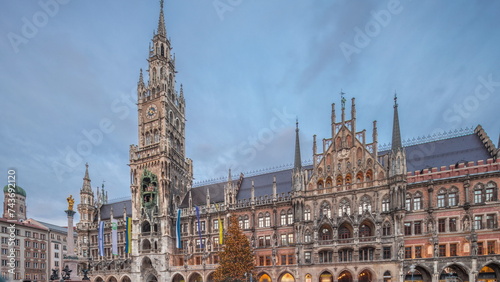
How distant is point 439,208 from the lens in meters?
51.7

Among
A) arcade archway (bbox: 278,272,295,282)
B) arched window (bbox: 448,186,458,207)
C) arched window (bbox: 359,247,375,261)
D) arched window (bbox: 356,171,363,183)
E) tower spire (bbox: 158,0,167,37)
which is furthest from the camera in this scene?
tower spire (bbox: 158,0,167,37)

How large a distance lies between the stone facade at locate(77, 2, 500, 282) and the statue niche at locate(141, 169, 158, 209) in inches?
8.7

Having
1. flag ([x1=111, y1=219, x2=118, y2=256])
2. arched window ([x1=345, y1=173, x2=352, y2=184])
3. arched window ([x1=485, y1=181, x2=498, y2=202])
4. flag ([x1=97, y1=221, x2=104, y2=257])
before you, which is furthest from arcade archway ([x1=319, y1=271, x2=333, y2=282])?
flag ([x1=97, y1=221, x2=104, y2=257])

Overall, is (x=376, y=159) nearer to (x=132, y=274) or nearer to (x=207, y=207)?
(x=207, y=207)

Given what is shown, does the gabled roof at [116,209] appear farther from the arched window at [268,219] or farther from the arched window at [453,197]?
the arched window at [453,197]

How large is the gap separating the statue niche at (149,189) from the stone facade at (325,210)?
0.22 meters

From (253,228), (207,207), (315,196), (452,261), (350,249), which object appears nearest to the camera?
(452,261)

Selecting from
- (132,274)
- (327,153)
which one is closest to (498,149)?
(327,153)

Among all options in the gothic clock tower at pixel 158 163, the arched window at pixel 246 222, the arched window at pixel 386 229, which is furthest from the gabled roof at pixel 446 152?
the gothic clock tower at pixel 158 163

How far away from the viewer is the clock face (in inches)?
3179

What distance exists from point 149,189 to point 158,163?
19.1 ft

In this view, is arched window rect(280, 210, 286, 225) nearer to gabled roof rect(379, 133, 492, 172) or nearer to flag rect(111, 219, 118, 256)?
gabled roof rect(379, 133, 492, 172)

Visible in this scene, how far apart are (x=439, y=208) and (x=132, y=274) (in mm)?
58704

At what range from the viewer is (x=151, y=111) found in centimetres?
8112
